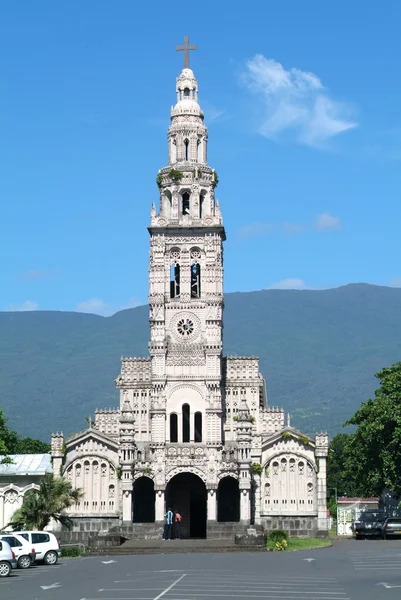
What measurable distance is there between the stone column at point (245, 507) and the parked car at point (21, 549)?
89.5ft

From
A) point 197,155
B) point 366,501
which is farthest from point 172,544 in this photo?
point 366,501

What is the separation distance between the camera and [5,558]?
46.0 m

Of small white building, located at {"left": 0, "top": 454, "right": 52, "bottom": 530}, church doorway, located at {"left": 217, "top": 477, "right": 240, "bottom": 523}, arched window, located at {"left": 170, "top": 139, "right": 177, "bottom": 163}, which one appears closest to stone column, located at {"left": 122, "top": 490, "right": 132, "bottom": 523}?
small white building, located at {"left": 0, "top": 454, "right": 52, "bottom": 530}

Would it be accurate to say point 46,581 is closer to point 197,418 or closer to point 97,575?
point 97,575

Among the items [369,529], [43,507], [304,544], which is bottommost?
[304,544]

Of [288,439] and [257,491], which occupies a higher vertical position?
[288,439]

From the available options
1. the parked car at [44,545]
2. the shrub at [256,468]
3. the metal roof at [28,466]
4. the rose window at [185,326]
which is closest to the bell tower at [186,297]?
the rose window at [185,326]

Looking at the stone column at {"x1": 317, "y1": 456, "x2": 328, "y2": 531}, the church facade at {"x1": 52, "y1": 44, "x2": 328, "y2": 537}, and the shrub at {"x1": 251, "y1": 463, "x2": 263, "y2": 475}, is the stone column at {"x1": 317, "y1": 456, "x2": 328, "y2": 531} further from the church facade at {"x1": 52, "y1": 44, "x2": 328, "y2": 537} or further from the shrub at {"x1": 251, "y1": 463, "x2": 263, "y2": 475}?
the shrub at {"x1": 251, "y1": 463, "x2": 263, "y2": 475}

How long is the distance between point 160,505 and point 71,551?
17.2m

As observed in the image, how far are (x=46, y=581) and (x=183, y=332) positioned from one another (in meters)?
40.7

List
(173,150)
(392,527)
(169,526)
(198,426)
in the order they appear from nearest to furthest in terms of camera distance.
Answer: (392,527) → (169,526) → (198,426) → (173,150)

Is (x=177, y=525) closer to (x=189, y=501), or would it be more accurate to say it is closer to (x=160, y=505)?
(x=160, y=505)

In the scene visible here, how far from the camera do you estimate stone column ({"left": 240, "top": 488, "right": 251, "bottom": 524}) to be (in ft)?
249

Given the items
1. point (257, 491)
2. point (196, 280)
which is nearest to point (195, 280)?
point (196, 280)
